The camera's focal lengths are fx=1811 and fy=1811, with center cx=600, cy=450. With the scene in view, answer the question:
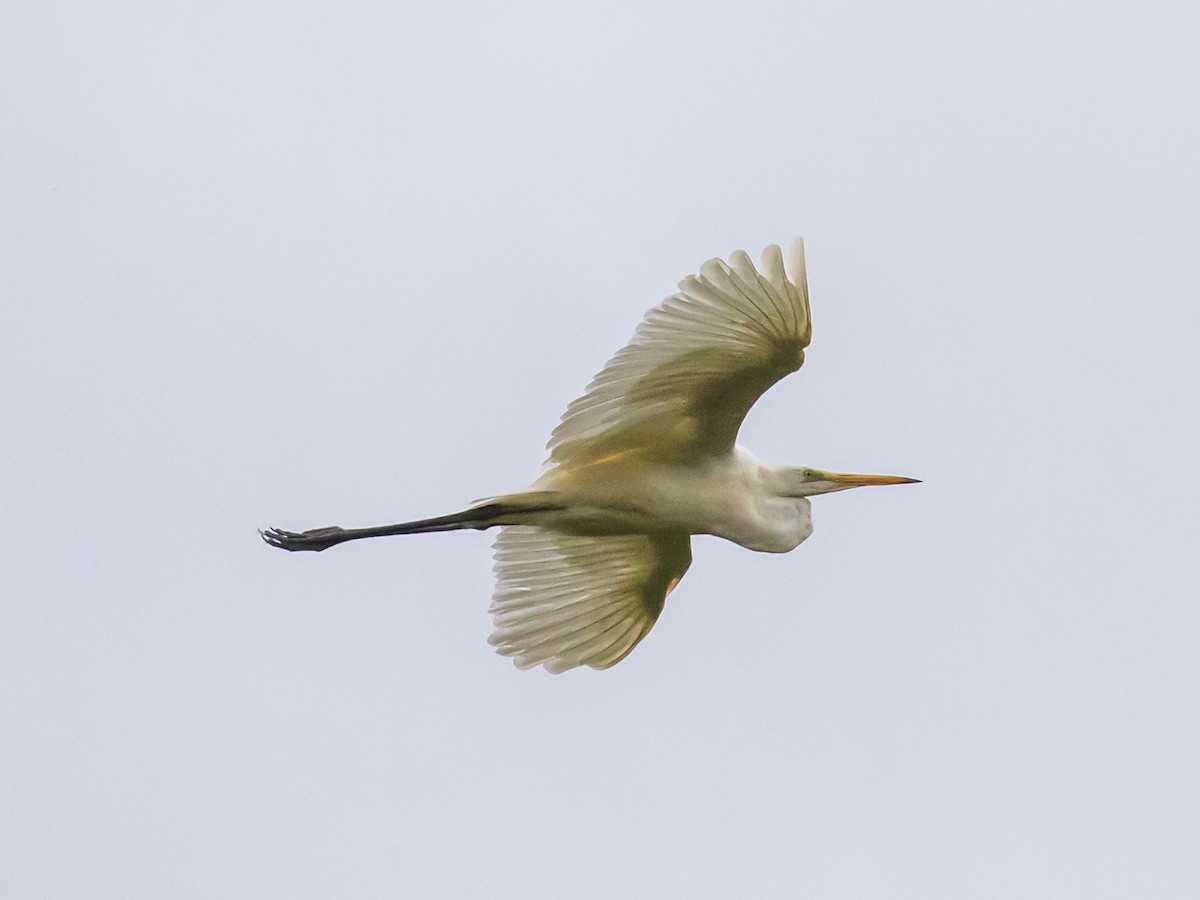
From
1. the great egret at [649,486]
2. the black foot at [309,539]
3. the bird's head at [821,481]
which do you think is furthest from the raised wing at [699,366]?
the black foot at [309,539]

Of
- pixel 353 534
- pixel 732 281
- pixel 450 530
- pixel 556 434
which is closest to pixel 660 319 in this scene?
pixel 732 281

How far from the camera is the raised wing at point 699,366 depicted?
7.16m

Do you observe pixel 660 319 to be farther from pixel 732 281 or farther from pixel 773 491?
pixel 773 491

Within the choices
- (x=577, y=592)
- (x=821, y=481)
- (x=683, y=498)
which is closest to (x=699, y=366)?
(x=683, y=498)

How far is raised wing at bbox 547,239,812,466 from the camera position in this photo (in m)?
7.16

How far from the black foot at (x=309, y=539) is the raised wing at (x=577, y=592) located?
85cm

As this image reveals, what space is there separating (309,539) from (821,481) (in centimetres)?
255

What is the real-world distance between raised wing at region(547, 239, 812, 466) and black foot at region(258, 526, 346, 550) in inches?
51.5

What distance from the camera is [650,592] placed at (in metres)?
8.83

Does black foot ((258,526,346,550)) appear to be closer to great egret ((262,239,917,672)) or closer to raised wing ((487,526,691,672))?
great egret ((262,239,917,672))

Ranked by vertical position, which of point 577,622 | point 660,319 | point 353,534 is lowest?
point 577,622

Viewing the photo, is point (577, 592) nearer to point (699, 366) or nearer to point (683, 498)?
point (683, 498)

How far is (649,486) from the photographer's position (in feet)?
26.8

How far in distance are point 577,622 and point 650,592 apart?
0.39 metres
